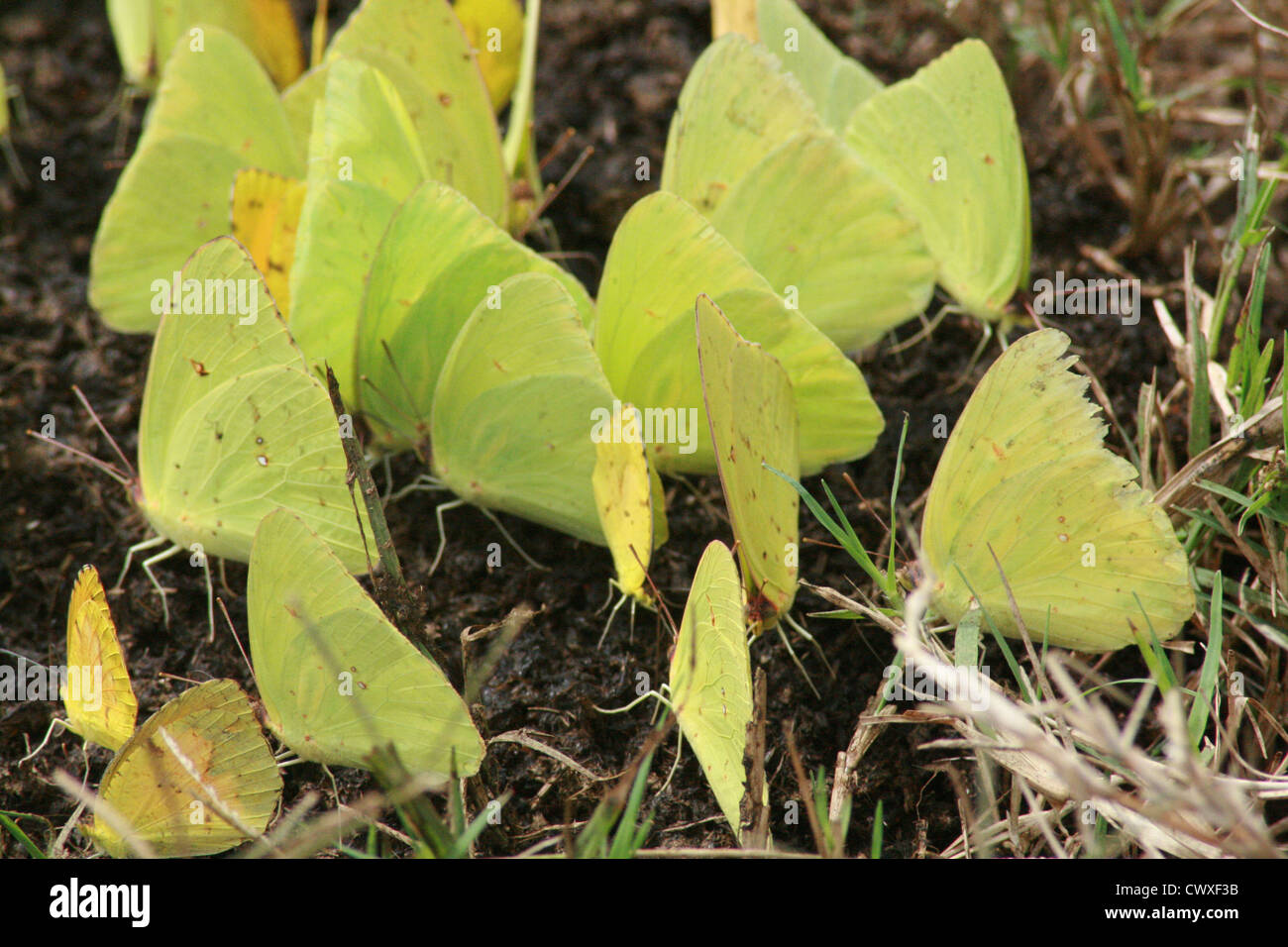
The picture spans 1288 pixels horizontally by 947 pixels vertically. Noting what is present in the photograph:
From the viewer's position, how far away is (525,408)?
65.3 inches

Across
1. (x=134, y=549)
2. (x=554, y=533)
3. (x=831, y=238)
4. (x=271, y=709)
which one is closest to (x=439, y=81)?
(x=831, y=238)

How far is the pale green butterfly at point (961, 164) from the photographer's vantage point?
6.22 ft

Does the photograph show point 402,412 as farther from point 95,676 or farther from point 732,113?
point 732,113

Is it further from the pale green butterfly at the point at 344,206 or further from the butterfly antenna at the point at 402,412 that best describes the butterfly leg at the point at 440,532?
the pale green butterfly at the point at 344,206

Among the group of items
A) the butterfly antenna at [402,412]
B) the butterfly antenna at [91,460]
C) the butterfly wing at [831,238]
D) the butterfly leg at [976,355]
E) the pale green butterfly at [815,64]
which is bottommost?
the butterfly antenna at [91,460]

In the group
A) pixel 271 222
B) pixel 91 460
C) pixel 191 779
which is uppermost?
pixel 271 222

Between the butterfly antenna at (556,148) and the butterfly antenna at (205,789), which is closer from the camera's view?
the butterfly antenna at (205,789)

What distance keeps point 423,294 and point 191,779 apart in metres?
0.79

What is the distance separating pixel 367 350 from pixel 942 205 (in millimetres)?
1088

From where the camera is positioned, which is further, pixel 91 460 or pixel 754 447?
pixel 91 460

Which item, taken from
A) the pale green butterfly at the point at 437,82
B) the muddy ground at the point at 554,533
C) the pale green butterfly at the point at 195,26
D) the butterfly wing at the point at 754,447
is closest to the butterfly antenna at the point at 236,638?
the muddy ground at the point at 554,533

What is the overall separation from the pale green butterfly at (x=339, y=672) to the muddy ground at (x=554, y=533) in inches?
4.3

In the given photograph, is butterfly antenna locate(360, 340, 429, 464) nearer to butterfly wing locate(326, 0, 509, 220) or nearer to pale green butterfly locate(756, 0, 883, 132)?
butterfly wing locate(326, 0, 509, 220)

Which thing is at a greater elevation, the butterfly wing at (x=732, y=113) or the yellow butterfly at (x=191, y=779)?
the butterfly wing at (x=732, y=113)
